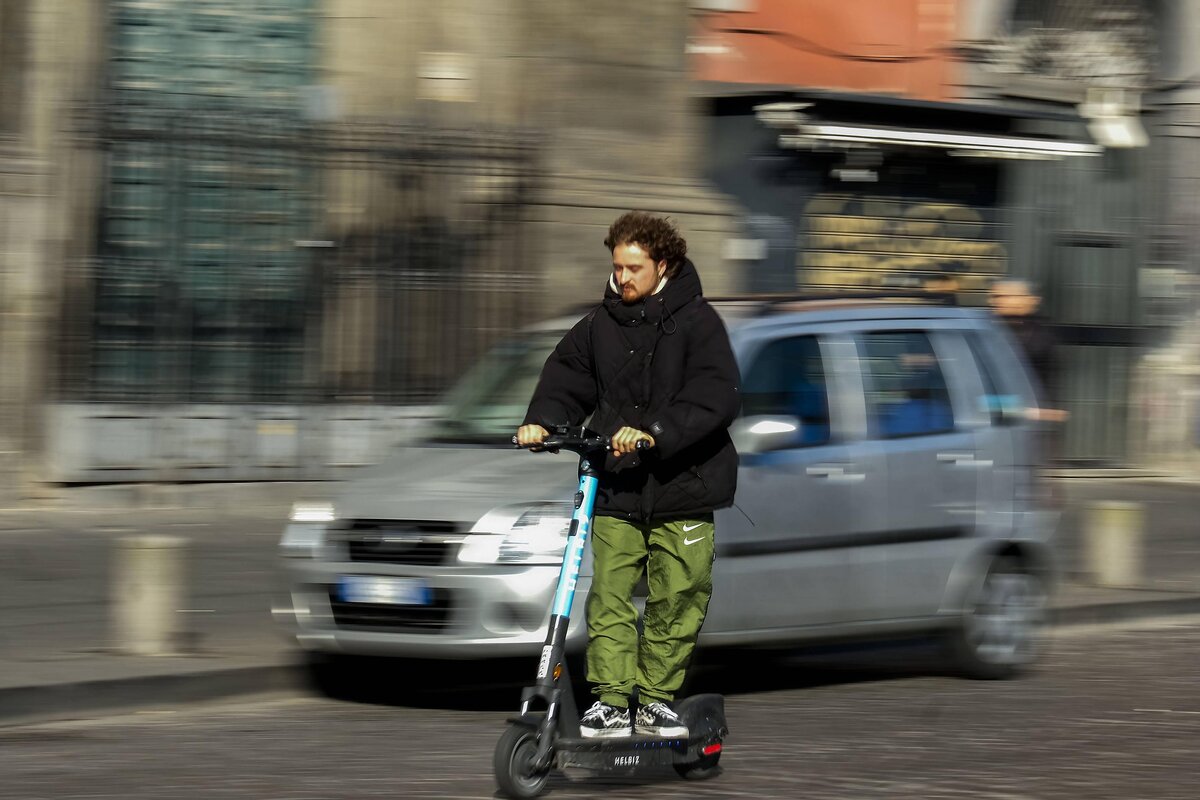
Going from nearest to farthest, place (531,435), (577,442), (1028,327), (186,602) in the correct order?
(577,442)
(531,435)
(186,602)
(1028,327)

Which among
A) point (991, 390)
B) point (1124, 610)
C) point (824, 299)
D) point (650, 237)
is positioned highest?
point (650, 237)

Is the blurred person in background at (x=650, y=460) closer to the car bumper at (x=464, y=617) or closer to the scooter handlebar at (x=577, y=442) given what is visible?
the scooter handlebar at (x=577, y=442)

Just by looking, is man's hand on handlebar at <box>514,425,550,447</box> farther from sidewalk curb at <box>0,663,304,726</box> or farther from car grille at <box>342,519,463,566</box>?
sidewalk curb at <box>0,663,304,726</box>

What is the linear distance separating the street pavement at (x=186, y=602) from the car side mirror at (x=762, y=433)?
200cm

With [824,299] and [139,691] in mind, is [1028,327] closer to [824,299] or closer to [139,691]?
[824,299]

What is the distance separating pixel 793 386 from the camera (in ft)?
27.2

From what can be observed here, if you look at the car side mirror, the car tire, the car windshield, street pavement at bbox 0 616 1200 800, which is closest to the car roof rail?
the car side mirror

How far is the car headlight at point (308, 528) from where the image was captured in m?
7.90

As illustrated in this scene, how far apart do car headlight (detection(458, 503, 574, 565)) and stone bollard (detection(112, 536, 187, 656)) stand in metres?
1.78

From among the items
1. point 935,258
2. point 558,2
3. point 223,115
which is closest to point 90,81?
point 223,115

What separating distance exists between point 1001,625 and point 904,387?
1199 millimetres

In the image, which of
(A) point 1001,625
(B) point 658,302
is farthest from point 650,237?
(A) point 1001,625

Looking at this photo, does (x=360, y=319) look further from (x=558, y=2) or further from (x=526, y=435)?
(x=526, y=435)

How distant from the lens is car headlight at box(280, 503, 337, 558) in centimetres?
790
